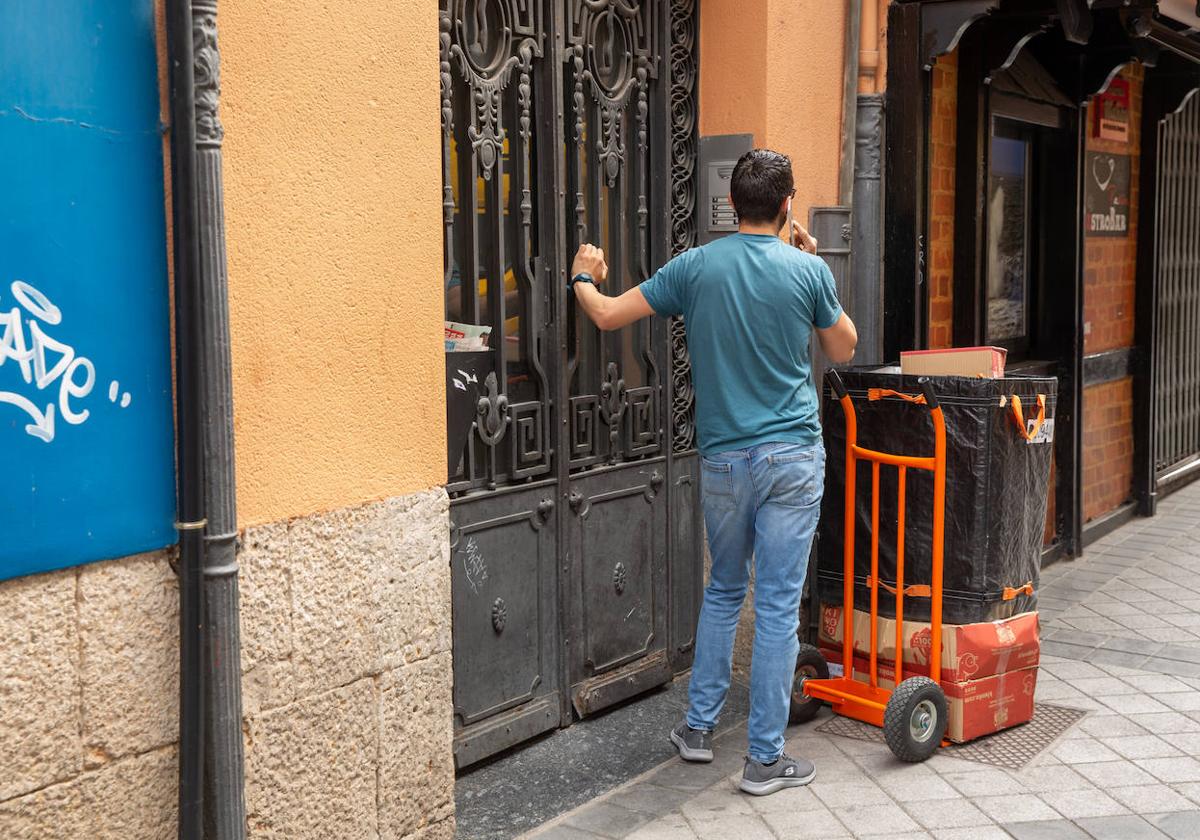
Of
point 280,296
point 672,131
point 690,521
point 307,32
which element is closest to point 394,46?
point 307,32

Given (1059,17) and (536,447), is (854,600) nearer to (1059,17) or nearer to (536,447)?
(536,447)

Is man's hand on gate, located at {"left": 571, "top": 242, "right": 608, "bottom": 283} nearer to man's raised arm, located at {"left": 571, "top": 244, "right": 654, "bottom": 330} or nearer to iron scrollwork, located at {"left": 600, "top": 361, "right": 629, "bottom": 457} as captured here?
man's raised arm, located at {"left": 571, "top": 244, "right": 654, "bottom": 330}

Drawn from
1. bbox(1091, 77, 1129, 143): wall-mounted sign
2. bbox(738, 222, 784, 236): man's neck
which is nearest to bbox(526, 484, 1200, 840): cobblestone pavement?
bbox(738, 222, 784, 236): man's neck

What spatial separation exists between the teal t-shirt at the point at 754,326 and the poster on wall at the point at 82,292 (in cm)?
187

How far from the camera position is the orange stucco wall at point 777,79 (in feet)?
18.3

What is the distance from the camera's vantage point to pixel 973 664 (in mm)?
4902

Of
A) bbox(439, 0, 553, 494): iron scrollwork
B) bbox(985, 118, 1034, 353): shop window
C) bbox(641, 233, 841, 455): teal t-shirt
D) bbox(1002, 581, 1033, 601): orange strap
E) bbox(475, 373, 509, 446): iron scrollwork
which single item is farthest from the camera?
bbox(985, 118, 1034, 353): shop window

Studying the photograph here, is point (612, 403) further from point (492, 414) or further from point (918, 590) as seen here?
point (918, 590)

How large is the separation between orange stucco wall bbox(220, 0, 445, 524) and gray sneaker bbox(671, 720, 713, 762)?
1436 millimetres

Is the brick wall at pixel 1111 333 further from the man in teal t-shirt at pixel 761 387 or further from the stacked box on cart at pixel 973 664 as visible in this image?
the man in teal t-shirt at pixel 761 387

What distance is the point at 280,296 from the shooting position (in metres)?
3.40

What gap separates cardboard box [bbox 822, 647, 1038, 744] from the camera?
4.89m

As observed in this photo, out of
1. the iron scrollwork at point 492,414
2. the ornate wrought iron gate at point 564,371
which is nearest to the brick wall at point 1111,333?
the ornate wrought iron gate at point 564,371

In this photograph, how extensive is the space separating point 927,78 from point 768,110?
1052mm
